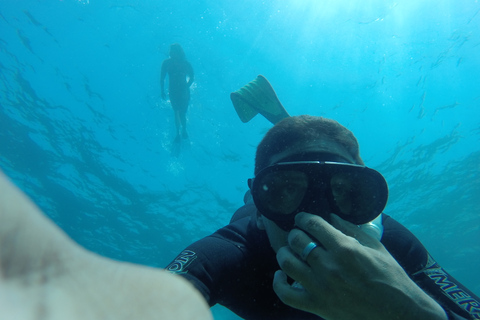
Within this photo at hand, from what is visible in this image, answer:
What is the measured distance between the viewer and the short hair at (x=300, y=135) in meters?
3.18

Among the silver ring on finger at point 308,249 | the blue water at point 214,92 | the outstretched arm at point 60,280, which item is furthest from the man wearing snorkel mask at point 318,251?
the blue water at point 214,92

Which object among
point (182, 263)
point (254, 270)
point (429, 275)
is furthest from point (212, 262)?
point (429, 275)

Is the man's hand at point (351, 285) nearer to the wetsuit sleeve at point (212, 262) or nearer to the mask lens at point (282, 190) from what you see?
the mask lens at point (282, 190)

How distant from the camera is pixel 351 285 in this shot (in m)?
1.39

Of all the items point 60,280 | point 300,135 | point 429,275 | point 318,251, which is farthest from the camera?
point 300,135

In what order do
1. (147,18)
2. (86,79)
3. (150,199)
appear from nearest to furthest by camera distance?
(147,18)
(86,79)
(150,199)

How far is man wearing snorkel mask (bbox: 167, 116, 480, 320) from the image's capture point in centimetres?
140

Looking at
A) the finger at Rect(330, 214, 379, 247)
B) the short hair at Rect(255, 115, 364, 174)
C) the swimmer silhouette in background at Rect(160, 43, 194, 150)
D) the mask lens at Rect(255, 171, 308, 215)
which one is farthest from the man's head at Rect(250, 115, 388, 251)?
the swimmer silhouette in background at Rect(160, 43, 194, 150)

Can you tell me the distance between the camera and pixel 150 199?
2170cm

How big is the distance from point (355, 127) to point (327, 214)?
1547 cm

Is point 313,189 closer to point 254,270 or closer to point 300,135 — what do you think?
point 300,135

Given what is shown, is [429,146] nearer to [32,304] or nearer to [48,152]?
[32,304]

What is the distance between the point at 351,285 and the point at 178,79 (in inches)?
595

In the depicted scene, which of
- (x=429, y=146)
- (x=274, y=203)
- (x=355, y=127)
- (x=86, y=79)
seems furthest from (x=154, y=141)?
(x=429, y=146)
